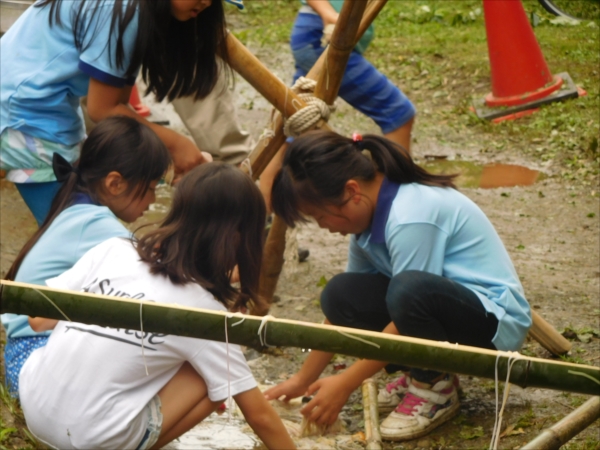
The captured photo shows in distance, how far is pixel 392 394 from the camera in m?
2.83

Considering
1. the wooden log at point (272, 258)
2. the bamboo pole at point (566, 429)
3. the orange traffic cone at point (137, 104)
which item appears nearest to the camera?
the bamboo pole at point (566, 429)

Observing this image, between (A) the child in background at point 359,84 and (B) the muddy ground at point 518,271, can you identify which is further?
(A) the child in background at point 359,84

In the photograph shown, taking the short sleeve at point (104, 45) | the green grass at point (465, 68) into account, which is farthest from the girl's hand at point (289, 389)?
the green grass at point (465, 68)

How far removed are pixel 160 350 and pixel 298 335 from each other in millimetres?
848

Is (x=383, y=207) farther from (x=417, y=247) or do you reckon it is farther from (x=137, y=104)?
(x=137, y=104)

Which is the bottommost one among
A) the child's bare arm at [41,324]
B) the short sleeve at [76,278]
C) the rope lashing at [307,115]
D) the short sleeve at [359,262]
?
the child's bare arm at [41,324]

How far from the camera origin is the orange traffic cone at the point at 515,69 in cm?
578

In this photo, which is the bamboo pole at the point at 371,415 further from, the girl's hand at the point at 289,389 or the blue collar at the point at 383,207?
the blue collar at the point at 383,207

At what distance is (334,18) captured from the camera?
375cm

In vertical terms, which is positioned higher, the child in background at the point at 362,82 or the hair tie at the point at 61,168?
the child in background at the point at 362,82

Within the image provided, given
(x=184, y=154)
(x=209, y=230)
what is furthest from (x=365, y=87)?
(x=209, y=230)

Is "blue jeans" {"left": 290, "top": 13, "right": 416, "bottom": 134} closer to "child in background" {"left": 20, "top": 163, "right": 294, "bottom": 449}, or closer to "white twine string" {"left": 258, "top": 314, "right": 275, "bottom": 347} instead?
"child in background" {"left": 20, "top": 163, "right": 294, "bottom": 449}

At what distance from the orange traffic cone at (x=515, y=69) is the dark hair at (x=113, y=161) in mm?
3720

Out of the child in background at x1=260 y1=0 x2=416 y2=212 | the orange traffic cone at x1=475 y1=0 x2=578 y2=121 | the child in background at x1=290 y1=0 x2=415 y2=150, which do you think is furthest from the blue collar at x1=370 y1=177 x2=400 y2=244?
the orange traffic cone at x1=475 y1=0 x2=578 y2=121
